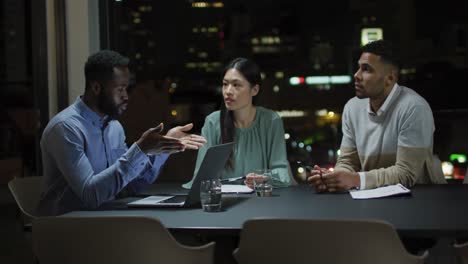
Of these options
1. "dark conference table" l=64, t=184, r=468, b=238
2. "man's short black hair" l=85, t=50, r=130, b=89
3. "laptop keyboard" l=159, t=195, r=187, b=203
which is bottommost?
"laptop keyboard" l=159, t=195, r=187, b=203

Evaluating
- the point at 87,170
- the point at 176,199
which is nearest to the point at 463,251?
the point at 176,199

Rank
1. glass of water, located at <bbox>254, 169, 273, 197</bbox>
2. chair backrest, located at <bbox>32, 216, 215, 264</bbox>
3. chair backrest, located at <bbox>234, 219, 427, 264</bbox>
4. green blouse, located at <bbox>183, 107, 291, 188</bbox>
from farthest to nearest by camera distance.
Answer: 1. green blouse, located at <bbox>183, 107, 291, 188</bbox>
2. glass of water, located at <bbox>254, 169, 273, 197</bbox>
3. chair backrest, located at <bbox>32, 216, 215, 264</bbox>
4. chair backrest, located at <bbox>234, 219, 427, 264</bbox>

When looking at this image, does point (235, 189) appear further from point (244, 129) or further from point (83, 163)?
point (83, 163)

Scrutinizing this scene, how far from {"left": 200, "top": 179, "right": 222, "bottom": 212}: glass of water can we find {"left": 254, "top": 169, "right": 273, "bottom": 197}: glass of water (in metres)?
0.40

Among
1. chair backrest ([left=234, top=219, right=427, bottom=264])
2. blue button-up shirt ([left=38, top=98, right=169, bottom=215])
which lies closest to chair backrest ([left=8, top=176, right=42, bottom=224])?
blue button-up shirt ([left=38, top=98, right=169, bottom=215])

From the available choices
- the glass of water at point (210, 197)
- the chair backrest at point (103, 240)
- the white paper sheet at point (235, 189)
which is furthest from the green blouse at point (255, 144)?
the chair backrest at point (103, 240)

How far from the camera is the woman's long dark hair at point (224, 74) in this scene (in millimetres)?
3320

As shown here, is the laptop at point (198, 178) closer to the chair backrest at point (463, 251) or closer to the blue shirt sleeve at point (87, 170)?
the blue shirt sleeve at point (87, 170)

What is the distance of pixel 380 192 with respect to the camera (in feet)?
8.22

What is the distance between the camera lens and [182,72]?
425 centimetres

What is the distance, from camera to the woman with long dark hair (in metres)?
3.28

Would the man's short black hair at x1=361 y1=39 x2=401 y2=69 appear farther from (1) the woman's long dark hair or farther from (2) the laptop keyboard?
(2) the laptop keyboard

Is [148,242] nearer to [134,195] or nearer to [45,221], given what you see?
[45,221]

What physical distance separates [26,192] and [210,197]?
1.17m
